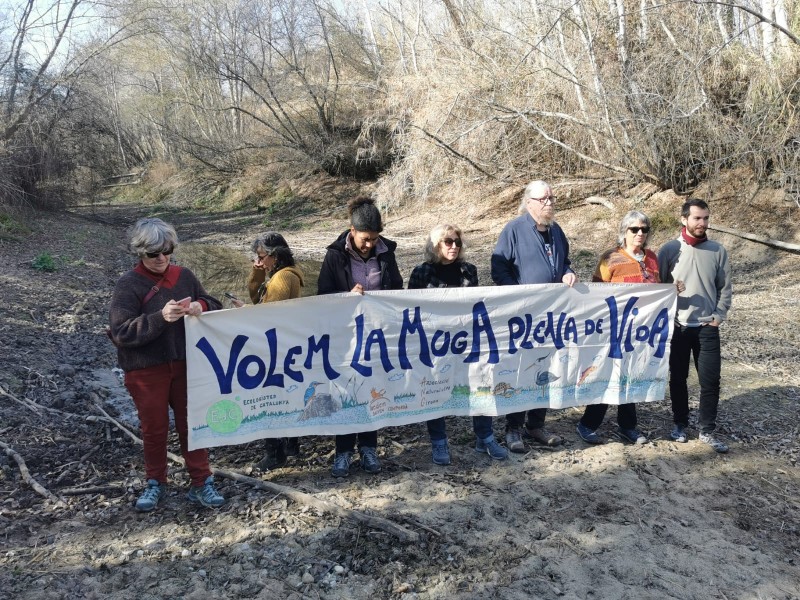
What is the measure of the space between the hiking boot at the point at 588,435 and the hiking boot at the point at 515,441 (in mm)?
580

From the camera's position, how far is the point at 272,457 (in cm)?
479

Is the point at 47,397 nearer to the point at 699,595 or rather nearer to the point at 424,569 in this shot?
the point at 424,569

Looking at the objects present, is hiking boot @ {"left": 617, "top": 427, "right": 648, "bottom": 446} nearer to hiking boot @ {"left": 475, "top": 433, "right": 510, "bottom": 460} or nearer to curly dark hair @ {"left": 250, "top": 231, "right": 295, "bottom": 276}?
hiking boot @ {"left": 475, "top": 433, "right": 510, "bottom": 460}

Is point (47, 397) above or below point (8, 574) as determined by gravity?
above

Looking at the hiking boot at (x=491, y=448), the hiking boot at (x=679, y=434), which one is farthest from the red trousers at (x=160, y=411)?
the hiking boot at (x=679, y=434)

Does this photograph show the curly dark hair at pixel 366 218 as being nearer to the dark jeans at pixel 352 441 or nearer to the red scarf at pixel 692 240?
the dark jeans at pixel 352 441

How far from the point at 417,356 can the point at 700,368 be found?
2307 millimetres

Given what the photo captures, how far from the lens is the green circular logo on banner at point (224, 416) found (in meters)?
4.25

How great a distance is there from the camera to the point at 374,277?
466cm

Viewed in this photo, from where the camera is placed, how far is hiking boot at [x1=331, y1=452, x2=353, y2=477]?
4672 millimetres

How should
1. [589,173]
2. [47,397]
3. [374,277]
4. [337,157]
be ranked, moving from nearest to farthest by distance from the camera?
[374,277]
[47,397]
[589,173]
[337,157]

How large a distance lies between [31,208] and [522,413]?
19.5 meters

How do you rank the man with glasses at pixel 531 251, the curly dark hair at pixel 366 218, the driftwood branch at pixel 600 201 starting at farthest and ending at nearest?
the driftwood branch at pixel 600 201, the man with glasses at pixel 531 251, the curly dark hair at pixel 366 218

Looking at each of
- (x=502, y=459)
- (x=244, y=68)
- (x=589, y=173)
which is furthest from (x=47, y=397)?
(x=244, y=68)
